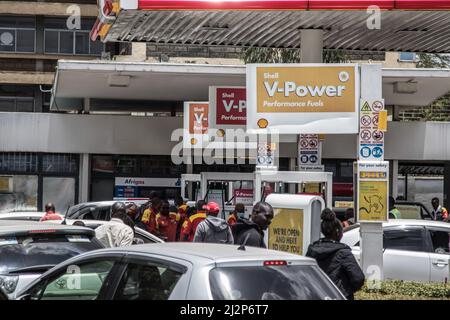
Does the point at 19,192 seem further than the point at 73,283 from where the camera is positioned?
Yes

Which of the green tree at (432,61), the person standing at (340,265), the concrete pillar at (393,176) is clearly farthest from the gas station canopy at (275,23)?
the green tree at (432,61)

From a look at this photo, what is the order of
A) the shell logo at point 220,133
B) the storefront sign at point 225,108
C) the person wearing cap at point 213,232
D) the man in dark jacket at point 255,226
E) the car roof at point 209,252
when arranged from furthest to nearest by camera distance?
the shell logo at point 220,133
the storefront sign at point 225,108
the person wearing cap at point 213,232
the man in dark jacket at point 255,226
the car roof at point 209,252

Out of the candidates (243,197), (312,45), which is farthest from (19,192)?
(312,45)

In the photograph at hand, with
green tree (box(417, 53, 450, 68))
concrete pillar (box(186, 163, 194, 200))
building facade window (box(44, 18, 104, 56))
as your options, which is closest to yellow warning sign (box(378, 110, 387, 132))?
concrete pillar (box(186, 163, 194, 200))

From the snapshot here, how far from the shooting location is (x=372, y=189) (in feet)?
43.0

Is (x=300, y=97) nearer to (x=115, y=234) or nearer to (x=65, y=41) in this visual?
(x=115, y=234)

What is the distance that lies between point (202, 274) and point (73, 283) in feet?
5.94

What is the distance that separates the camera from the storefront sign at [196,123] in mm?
Answer: 20766

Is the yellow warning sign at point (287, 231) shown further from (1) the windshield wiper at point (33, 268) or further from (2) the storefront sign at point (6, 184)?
(2) the storefront sign at point (6, 184)

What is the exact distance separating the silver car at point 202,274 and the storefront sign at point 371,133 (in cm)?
694

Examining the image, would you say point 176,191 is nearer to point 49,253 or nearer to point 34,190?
point 34,190

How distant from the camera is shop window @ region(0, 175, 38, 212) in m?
25.1

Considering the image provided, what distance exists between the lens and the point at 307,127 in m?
14.2

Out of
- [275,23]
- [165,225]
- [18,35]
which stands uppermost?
[18,35]
